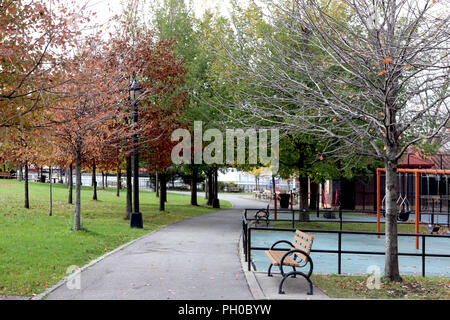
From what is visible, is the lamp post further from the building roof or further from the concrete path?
the building roof

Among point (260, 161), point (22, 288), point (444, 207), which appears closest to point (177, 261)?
point (22, 288)

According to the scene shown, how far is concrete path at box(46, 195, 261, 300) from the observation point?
740cm

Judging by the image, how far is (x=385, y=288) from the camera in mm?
8250

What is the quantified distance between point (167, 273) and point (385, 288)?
403 cm

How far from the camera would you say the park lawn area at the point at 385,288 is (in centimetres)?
768

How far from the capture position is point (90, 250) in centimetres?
1189
